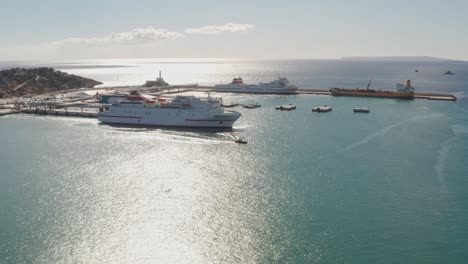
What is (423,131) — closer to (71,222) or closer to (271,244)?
(271,244)

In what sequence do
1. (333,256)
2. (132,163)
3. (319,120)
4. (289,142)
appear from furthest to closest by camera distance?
(319,120) < (289,142) < (132,163) < (333,256)

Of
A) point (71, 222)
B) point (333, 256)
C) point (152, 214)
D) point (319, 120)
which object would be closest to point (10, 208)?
point (71, 222)

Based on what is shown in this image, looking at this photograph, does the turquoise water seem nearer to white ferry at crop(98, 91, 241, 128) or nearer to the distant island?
white ferry at crop(98, 91, 241, 128)

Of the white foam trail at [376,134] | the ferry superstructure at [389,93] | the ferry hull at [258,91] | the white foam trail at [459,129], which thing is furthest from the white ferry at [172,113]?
the ferry superstructure at [389,93]

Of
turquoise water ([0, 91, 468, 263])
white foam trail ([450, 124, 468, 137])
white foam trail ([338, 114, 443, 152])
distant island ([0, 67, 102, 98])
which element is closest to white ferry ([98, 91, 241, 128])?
turquoise water ([0, 91, 468, 263])

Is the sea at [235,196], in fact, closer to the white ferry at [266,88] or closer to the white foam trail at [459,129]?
the white foam trail at [459,129]

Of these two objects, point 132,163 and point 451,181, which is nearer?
point 451,181
